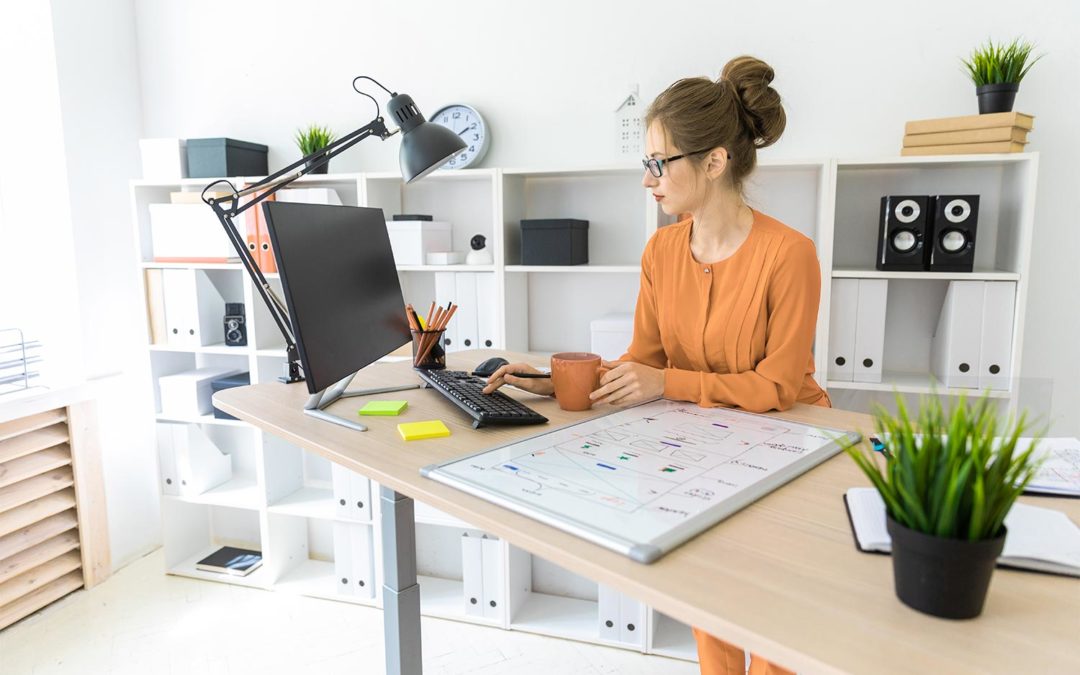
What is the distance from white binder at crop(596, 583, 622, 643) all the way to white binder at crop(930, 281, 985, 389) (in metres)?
1.34

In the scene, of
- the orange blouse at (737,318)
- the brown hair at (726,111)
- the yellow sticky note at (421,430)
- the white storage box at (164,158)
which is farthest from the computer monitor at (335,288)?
the white storage box at (164,158)

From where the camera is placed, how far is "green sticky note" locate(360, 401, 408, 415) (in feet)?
4.37

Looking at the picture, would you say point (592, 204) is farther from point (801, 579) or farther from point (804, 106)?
point (801, 579)

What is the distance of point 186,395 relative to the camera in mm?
2992

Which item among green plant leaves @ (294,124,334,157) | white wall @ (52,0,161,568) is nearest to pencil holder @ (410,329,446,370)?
green plant leaves @ (294,124,334,157)

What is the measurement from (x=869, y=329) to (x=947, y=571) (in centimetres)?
187

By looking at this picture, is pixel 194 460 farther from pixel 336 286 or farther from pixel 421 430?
pixel 421 430

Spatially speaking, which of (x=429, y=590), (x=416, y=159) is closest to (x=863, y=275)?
(x=416, y=159)

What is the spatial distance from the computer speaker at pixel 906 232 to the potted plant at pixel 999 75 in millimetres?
333

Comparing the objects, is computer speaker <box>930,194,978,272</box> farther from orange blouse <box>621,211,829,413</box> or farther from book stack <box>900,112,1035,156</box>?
orange blouse <box>621,211,829,413</box>

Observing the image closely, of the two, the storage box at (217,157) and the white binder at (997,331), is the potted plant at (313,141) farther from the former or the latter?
the white binder at (997,331)

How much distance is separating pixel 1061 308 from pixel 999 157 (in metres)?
0.63

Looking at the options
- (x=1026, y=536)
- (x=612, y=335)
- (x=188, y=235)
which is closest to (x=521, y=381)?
(x=1026, y=536)

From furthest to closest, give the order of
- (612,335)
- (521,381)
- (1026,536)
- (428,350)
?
(612,335) < (428,350) < (521,381) < (1026,536)
